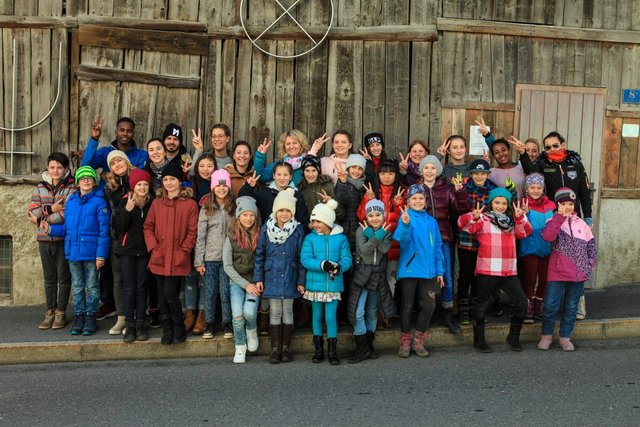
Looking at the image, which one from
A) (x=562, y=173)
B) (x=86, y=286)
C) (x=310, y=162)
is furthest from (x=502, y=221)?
(x=86, y=286)

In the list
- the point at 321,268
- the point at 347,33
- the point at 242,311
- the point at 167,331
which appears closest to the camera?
the point at 321,268

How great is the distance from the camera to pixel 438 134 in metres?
8.41

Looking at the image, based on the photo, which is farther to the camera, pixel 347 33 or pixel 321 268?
pixel 347 33

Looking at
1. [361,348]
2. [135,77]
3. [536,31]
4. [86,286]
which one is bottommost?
[361,348]

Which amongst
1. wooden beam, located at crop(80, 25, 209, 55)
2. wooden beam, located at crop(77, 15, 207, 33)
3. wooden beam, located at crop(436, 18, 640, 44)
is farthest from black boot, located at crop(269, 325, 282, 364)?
wooden beam, located at crop(436, 18, 640, 44)

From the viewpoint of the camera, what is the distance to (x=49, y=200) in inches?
274

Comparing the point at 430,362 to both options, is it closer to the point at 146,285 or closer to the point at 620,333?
the point at 620,333

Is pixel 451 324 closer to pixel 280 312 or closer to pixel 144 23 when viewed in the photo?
pixel 280 312

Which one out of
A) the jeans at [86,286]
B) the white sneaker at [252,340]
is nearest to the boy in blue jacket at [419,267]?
the white sneaker at [252,340]

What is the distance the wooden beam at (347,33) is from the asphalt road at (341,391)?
3947mm

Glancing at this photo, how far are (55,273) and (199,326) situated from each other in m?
1.67

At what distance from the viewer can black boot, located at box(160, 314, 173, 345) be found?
6391 millimetres

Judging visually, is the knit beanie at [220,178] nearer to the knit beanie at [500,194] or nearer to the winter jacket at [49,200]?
the winter jacket at [49,200]

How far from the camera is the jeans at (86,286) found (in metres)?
6.71
